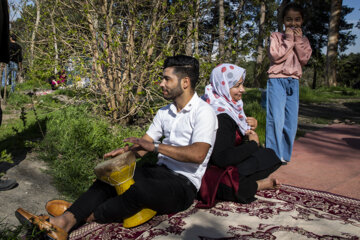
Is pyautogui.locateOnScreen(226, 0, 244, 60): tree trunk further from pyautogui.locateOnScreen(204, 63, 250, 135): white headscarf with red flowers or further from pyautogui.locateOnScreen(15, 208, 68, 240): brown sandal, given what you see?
pyautogui.locateOnScreen(15, 208, 68, 240): brown sandal

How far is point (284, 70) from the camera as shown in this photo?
4.15 meters

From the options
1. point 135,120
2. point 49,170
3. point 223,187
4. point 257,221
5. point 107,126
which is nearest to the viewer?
point 257,221

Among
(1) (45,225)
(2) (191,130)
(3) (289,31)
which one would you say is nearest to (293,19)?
(3) (289,31)

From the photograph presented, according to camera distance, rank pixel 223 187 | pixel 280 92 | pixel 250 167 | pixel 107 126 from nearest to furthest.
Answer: pixel 223 187 → pixel 250 167 → pixel 280 92 → pixel 107 126

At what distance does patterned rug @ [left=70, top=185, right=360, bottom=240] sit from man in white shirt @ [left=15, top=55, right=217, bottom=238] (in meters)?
0.11

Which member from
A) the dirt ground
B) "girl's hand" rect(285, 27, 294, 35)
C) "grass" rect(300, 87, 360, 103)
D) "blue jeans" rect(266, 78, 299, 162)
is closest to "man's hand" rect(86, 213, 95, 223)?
the dirt ground

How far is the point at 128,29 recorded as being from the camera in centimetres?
485

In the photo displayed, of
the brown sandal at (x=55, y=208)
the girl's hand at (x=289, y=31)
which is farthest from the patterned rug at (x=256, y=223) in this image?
the girl's hand at (x=289, y=31)

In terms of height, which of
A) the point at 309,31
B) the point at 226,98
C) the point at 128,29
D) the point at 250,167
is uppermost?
the point at 309,31

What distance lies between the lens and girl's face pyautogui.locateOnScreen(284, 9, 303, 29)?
4055 mm

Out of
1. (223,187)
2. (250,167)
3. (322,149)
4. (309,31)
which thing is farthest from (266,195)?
(309,31)

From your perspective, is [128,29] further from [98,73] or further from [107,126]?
[107,126]

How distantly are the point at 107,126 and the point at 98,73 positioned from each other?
0.80 metres

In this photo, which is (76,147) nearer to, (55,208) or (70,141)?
(70,141)
